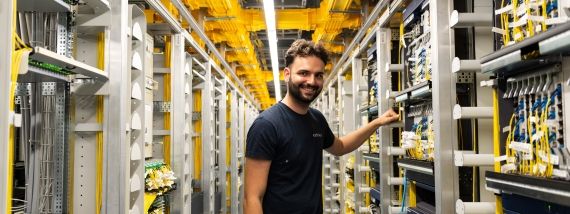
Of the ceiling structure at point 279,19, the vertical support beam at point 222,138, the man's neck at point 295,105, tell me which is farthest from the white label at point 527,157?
the vertical support beam at point 222,138

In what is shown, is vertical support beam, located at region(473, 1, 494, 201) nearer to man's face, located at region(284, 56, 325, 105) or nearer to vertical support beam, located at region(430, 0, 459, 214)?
vertical support beam, located at region(430, 0, 459, 214)

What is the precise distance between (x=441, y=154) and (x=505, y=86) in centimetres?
52

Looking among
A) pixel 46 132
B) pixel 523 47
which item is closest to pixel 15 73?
pixel 46 132

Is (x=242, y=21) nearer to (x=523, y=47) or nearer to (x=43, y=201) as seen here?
(x=43, y=201)

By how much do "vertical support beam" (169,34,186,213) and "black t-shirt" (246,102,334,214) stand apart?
6.34 feet

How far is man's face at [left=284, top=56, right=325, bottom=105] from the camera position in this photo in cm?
268

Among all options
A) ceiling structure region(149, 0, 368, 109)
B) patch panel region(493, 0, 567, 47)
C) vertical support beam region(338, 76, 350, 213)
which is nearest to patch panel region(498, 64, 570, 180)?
patch panel region(493, 0, 567, 47)

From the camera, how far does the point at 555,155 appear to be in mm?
1723

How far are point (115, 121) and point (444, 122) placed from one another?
1850 mm

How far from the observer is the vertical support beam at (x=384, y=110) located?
3.97 m

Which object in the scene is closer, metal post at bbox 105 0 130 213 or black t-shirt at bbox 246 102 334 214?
black t-shirt at bbox 246 102 334 214

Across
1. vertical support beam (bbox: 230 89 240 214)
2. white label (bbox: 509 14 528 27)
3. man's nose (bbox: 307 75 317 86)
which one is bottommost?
vertical support beam (bbox: 230 89 240 214)

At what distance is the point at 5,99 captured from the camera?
1569 mm

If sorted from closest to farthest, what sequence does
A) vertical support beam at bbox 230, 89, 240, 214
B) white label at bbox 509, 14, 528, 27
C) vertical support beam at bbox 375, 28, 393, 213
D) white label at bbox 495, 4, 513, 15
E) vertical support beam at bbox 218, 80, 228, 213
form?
white label at bbox 509, 14, 528, 27 < white label at bbox 495, 4, 513, 15 < vertical support beam at bbox 375, 28, 393, 213 < vertical support beam at bbox 218, 80, 228, 213 < vertical support beam at bbox 230, 89, 240, 214
